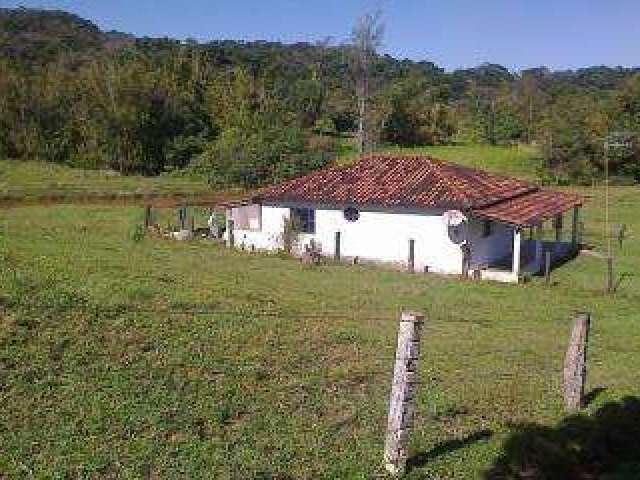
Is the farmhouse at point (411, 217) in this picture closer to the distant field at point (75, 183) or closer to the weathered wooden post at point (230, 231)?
the weathered wooden post at point (230, 231)

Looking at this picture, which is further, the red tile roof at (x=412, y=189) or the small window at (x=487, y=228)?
the small window at (x=487, y=228)

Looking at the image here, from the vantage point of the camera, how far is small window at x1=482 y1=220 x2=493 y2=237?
83.2 feet

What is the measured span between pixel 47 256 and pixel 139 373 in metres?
6.28

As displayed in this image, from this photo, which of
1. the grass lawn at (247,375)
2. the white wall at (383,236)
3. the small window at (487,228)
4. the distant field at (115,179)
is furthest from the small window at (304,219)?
the distant field at (115,179)

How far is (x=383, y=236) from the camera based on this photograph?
25781 mm

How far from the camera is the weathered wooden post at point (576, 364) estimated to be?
36.5 feet

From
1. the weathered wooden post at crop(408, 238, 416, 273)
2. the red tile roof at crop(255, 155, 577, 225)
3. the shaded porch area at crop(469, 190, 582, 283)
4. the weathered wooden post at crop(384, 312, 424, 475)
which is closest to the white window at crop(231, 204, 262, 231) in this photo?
the red tile roof at crop(255, 155, 577, 225)

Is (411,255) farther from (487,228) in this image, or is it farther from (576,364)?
(576,364)

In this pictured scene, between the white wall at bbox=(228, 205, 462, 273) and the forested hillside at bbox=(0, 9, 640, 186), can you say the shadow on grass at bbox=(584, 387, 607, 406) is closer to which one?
the white wall at bbox=(228, 205, 462, 273)

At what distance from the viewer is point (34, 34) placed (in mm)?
141250

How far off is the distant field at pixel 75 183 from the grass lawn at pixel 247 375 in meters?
26.3

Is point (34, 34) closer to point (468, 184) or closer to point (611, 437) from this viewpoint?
point (468, 184)

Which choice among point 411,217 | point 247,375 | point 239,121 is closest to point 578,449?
point 247,375

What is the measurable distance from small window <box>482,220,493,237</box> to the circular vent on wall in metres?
3.87
